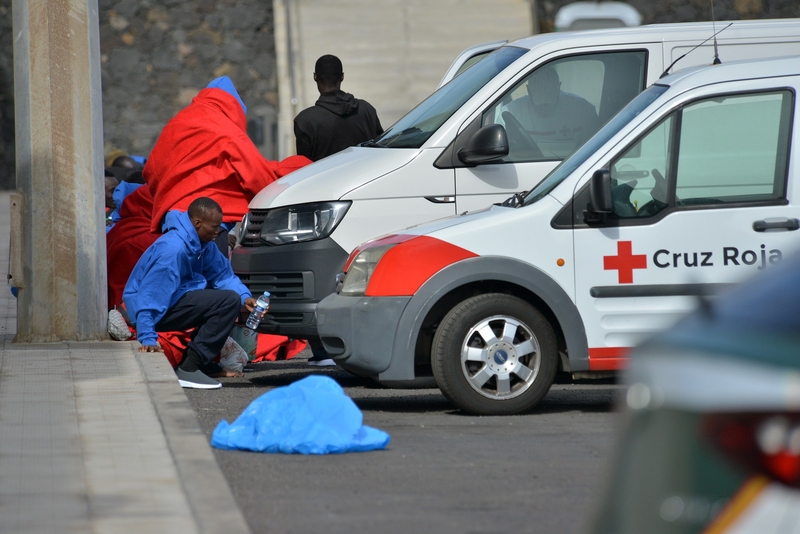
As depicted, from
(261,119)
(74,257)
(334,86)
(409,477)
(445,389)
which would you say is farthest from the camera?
(261,119)

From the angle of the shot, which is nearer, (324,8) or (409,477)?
(409,477)

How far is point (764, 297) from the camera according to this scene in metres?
2.57

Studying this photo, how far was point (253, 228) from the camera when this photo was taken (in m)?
8.17

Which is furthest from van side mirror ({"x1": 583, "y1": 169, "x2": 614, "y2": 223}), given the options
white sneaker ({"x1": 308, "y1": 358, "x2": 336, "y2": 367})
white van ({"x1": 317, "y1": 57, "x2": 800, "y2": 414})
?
white sneaker ({"x1": 308, "y1": 358, "x2": 336, "y2": 367})

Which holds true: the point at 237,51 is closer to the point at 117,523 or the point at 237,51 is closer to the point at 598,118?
the point at 598,118

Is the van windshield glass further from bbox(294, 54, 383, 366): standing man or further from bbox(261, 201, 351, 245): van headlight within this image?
bbox(294, 54, 383, 366): standing man

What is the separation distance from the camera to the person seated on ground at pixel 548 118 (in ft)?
26.0

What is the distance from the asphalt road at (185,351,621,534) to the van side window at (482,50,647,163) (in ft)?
5.51

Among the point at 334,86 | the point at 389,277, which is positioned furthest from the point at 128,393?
the point at 334,86

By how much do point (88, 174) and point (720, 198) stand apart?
14.4 feet

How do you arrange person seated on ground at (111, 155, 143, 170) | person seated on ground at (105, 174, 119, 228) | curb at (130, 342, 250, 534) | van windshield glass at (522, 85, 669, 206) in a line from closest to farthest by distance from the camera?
curb at (130, 342, 250, 534) < van windshield glass at (522, 85, 669, 206) < person seated on ground at (105, 174, 119, 228) < person seated on ground at (111, 155, 143, 170)

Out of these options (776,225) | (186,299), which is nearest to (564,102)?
(776,225)

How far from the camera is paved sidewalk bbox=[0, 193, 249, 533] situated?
13.8 feet

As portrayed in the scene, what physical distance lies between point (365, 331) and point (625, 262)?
138cm
